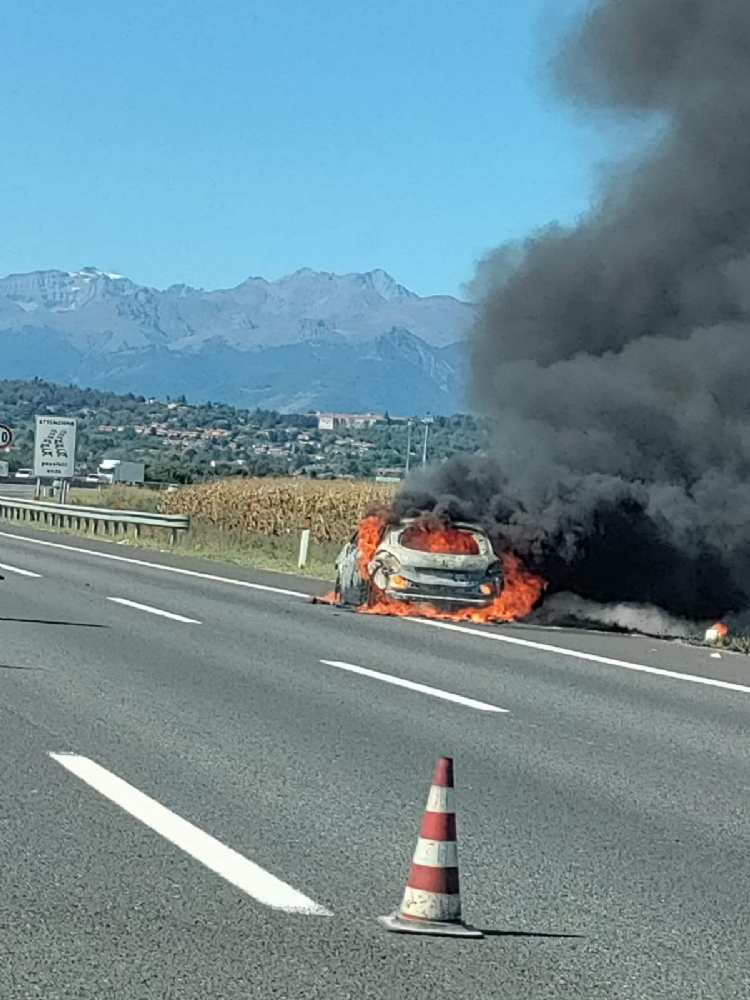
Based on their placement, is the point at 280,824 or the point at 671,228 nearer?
the point at 280,824

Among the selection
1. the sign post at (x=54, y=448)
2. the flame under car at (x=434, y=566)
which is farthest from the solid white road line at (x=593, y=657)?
the sign post at (x=54, y=448)

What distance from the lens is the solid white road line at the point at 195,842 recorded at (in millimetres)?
6320

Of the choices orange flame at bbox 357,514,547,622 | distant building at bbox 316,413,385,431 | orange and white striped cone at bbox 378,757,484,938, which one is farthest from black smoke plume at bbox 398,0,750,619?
distant building at bbox 316,413,385,431

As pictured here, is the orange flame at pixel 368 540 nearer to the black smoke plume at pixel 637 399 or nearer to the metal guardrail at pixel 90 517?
the black smoke plume at pixel 637 399

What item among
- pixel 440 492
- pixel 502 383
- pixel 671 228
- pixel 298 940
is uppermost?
pixel 671 228

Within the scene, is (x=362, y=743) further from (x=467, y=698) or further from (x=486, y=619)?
(x=486, y=619)

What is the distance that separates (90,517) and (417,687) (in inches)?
1160

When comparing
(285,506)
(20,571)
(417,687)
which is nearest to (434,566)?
(417,687)

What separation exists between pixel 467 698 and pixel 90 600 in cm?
895

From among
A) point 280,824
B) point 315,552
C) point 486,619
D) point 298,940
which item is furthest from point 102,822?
point 315,552

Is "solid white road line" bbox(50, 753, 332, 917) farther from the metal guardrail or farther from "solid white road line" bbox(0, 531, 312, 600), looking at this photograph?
the metal guardrail

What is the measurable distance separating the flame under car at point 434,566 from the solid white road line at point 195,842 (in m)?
10.6

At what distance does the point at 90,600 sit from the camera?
20.8m

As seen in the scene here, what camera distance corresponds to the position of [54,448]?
5200 cm
